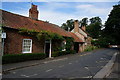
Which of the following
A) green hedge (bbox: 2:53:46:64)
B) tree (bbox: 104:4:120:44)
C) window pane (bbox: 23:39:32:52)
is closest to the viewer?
green hedge (bbox: 2:53:46:64)

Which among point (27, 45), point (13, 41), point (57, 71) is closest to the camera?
point (57, 71)

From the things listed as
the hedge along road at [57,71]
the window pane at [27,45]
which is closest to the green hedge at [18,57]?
the window pane at [27,45]

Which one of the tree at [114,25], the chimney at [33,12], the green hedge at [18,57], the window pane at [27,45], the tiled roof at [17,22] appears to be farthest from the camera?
the tree at [114,25]

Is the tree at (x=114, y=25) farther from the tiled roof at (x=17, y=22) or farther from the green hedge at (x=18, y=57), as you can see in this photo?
the green hedge at (x=18, y=57)

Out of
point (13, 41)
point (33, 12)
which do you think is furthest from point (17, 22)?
point (33, 12)

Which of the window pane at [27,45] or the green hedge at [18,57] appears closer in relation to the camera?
the green hedge at [18,57]

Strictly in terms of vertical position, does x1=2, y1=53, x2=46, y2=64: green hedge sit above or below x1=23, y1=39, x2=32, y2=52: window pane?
below

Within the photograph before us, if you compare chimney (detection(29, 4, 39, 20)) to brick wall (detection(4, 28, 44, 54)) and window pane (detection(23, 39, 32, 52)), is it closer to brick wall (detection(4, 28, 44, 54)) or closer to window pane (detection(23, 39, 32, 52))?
brick wall (detection(4, 28, 44, 54))

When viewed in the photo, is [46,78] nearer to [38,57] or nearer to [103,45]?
[38,57]

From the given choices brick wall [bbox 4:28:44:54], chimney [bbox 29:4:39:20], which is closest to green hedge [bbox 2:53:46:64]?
brick wall [bbox 4:28:44:54]

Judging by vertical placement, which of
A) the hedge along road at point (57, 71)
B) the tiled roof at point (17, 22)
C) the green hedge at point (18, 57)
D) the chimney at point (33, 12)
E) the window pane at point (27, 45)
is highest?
the chimney at point (33, 12)

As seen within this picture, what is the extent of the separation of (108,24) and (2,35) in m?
45.3

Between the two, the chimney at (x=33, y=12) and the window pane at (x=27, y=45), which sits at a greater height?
the chimney at (x=33, y=12)

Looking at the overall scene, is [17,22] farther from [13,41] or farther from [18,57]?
[18,57]
